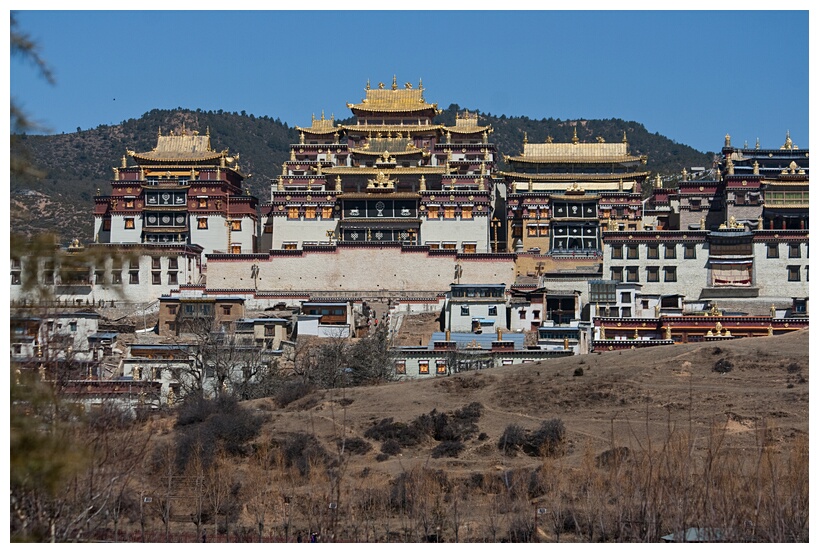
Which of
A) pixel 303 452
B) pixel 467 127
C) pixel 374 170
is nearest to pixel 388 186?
pixel 374 170

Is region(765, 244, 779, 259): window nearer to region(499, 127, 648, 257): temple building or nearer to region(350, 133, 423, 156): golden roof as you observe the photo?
region(499, 127, 648, 257): temple building

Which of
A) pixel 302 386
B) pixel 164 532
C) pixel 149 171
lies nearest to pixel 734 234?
pixel 302 386

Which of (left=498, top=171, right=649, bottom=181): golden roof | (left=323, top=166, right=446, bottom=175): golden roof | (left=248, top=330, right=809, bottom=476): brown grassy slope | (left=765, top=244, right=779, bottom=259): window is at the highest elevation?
(left=323, top=166, right=446, bottom=175): golden roof

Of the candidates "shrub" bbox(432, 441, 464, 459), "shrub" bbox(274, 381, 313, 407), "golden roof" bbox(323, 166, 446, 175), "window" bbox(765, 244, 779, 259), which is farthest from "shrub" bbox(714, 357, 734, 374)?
"golden roof" bbox(323, 166, 446, 175)

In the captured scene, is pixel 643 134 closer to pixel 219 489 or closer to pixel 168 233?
pixel 168 233

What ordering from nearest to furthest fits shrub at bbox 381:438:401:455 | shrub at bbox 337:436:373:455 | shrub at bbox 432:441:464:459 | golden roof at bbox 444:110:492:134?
shrub at bbox 432:441:464:459 < shrub at bbox 381:438:401:455 < shrub at bbox 337:436:373:455 < golden roof at bbox 444:110:492:134

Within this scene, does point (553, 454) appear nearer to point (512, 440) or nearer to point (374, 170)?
point (512, 440)

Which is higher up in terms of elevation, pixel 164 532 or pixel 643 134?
pixel 643 134
